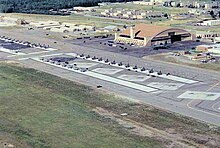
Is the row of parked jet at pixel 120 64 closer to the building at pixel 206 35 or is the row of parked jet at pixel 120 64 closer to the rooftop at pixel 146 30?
the rooftop at pixel 146 30

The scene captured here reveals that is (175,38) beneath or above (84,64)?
above

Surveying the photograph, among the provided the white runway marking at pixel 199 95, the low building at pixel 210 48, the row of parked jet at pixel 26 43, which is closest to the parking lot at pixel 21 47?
the row of parked jet at pixel 26 43

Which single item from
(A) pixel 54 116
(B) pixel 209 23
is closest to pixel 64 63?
(A) pixel 54 116

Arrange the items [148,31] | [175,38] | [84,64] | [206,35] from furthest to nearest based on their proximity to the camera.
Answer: [206,35], [175,38], [148,31], [84,64]

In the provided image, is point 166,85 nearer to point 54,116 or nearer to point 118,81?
point 118,81

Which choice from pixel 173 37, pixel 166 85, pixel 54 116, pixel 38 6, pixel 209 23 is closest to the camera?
pixel 54 116

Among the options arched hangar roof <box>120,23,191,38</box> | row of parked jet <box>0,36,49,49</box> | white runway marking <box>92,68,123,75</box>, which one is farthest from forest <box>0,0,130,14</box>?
white runway marking <box>92,68,123,75</box>
